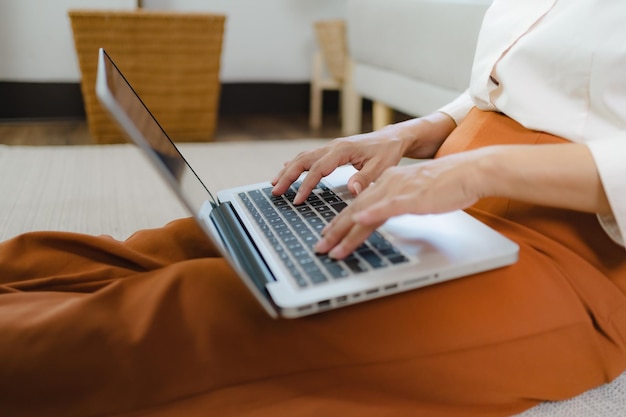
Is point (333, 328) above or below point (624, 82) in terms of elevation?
below

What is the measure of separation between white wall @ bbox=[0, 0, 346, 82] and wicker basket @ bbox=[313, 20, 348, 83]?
28 cm

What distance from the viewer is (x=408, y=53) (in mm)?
1824

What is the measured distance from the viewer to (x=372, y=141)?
0.72m

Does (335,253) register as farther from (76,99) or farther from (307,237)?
(76,99)

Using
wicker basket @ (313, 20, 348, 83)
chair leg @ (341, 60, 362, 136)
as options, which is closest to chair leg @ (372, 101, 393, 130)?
chair leg @ (341, 60, 362, 136)

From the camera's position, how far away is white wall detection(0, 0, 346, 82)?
2242mm

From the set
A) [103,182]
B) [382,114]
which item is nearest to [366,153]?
[103,182]

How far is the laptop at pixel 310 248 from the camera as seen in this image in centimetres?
44

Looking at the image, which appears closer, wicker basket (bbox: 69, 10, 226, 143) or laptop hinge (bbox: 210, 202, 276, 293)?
laptop hinge (bbox: 210, 202, 276, 293)

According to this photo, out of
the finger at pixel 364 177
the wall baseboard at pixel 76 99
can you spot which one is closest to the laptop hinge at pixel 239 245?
the finger at pixel 364 177

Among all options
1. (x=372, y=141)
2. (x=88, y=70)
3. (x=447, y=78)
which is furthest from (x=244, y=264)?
(x=88, y=70)

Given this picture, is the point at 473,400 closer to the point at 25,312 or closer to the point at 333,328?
the point at 333,328

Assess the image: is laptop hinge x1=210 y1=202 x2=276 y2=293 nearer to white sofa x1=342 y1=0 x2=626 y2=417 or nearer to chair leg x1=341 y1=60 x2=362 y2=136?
white sofa x1=342 y1=0 x2=626 y2=417

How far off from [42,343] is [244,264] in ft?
0.54
